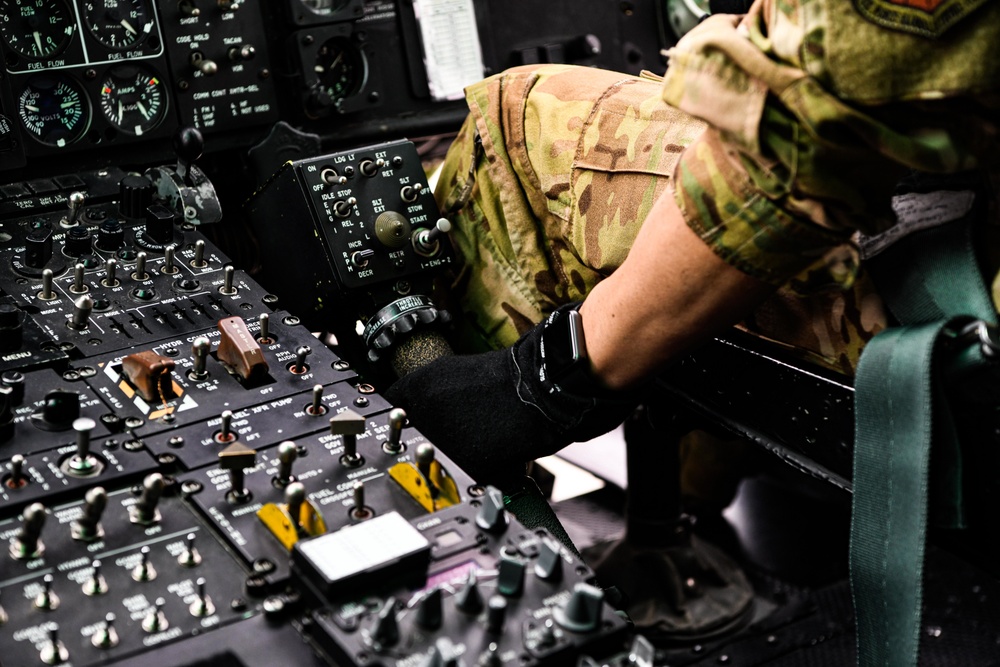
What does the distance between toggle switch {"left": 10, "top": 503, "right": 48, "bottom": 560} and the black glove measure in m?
0.64

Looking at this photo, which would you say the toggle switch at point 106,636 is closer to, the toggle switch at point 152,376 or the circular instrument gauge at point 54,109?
the toggle switch at point 152,376

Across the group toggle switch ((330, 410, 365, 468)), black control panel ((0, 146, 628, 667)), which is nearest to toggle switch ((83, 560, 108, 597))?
black control panel ((0, 146, 628, 667))

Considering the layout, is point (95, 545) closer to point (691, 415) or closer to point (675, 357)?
point (675, 357)

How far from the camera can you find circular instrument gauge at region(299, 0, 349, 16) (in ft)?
7.64

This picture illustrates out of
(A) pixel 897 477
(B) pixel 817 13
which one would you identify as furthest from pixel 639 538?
(B) pixel 817 13

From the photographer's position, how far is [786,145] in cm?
124

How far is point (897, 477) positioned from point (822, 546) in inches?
49.6

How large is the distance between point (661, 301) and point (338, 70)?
1238 millimetres

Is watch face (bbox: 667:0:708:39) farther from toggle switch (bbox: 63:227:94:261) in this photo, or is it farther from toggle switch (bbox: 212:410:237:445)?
toggle switch (bbox: 212:410:237:445)

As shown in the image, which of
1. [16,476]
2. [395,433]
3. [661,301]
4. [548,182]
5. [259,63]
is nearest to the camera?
[16,476]

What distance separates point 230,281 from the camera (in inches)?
66.6

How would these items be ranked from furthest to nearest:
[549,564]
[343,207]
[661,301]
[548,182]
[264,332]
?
[343,207], [548,182], [264,332], [661,301], [549,564]

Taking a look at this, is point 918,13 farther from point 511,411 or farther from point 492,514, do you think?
point 511,411

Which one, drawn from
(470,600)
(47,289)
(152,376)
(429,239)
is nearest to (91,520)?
(152,376)
